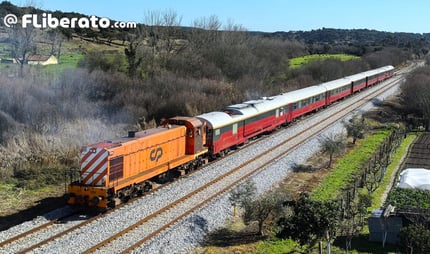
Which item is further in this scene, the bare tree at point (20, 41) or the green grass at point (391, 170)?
the bare tree at point (20, 41)

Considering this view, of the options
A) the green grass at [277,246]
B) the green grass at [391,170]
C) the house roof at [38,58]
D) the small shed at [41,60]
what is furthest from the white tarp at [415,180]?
the house roof at [38,58]

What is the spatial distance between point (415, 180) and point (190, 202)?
11.2 metres

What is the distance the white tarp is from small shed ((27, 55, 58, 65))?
35174 millimetres

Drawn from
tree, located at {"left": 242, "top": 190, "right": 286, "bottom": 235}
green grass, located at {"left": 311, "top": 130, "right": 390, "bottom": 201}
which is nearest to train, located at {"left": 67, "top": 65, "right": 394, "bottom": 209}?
tree, located at {"left": 242, "top": 190, "right": 286, "bottom": 235}

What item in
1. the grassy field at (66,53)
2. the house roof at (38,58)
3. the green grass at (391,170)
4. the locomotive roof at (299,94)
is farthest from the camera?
the house roof at (38,58)

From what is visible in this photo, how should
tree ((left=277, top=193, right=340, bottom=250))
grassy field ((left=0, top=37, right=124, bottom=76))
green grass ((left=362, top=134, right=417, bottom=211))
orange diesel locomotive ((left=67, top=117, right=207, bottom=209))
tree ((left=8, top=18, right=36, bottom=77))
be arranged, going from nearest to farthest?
tree ((left=277, top=193, right=340, bottom=250)) < orange diesel locomotive ((left=67, top=117, right=207, bottom=209)) < green grass ((left=362, top=134, right=417, bottom=211)) < grassy field ((left=0, top=37, right=124, bottom=76)) < tree ((left=8, top=18, right=36, bottom=77))

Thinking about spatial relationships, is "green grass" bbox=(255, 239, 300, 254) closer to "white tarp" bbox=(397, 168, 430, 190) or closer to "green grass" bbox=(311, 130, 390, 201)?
"green grass" bbox=(311, 130, 390, 201)

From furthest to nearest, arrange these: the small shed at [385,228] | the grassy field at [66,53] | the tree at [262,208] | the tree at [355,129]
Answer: the grassy field at [66,53], the tree at [355,129], the tree at [262,208], the small shed at [385,228]

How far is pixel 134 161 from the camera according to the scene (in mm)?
20703

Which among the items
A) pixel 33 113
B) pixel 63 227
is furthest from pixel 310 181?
pixel 33 113

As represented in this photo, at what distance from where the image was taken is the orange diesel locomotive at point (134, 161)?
18906mm

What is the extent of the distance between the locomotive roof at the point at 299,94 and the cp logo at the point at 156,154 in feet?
65.0

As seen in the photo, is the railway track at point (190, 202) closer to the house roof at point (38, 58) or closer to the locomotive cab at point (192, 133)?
the locomotive cab at point (192, 133)

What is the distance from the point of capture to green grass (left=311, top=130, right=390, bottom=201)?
74.4 ft
